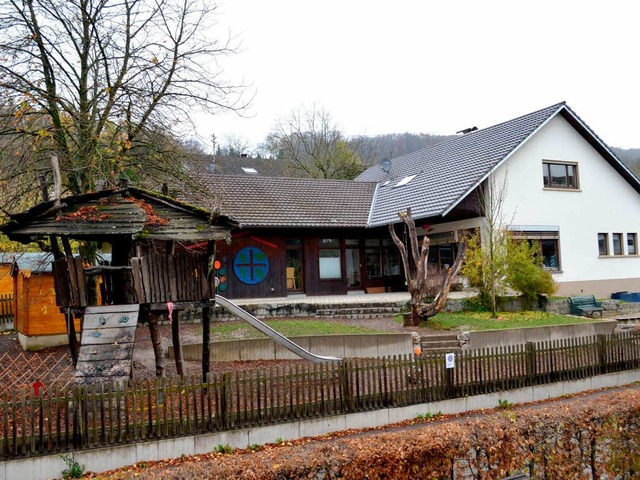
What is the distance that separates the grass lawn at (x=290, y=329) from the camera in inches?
639

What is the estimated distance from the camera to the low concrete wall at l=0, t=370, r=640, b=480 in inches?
308

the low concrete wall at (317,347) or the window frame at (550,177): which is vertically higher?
the window frame at (550,177)

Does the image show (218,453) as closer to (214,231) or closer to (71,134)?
(214,231)

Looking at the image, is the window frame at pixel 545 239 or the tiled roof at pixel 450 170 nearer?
the tiled roof at pixel 450 170

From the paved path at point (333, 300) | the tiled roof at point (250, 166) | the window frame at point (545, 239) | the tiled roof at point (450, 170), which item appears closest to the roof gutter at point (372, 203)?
the tiled roof at point (450, 170)

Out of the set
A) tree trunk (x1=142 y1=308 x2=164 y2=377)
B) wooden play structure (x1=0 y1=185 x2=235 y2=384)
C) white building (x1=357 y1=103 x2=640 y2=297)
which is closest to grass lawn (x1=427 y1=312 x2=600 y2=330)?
white building (x1=357 y1=103 x2=640 y2=297)

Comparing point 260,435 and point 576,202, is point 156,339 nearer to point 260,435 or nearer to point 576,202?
point 260,435

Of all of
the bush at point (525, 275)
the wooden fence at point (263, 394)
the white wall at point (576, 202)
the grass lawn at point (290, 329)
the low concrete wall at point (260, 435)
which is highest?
the white wall at point (576, 202)

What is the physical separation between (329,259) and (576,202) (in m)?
11.6

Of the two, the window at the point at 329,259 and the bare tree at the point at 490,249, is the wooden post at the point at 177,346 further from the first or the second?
the window at the point at 329,259

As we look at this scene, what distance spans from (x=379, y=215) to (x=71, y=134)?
14.9m

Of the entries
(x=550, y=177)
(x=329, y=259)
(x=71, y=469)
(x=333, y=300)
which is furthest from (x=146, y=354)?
(x=550, y=177)

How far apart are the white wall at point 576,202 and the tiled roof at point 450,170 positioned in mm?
714

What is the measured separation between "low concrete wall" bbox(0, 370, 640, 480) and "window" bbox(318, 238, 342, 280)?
13.9 meters
